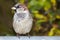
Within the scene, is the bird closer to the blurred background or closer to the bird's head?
the bird's head

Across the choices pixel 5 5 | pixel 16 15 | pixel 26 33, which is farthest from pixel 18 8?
pixel 5 5

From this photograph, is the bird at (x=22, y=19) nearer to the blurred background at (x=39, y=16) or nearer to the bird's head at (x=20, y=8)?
the bird's head at (x=20, y=8)

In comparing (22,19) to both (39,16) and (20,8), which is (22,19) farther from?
(39,16)

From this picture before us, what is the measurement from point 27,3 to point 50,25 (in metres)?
0.38

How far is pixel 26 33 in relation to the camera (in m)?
2.98

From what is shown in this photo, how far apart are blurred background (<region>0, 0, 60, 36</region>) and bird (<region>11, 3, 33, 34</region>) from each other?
11cm

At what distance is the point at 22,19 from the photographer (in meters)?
2.75

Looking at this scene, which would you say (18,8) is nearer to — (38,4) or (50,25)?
(38,4)

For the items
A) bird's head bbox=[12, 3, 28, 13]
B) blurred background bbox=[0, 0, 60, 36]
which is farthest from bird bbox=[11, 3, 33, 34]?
blurred background bbox=[0, 0, 60, 36]

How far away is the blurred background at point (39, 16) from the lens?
9.56 ft

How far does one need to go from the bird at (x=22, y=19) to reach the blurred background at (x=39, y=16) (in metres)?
0.11

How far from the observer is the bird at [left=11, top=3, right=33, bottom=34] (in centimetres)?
275

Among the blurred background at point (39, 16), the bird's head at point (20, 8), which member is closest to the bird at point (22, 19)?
the bird's head at point (20, 8)

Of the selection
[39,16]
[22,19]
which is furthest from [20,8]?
[39,16]
